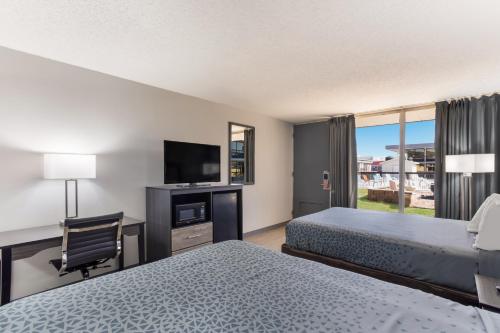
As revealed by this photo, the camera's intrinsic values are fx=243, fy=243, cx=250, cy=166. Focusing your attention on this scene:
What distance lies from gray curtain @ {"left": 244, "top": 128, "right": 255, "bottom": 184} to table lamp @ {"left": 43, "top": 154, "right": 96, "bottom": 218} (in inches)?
111

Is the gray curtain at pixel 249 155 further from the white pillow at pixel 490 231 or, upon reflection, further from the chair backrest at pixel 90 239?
the white pillow at pixel 490 231

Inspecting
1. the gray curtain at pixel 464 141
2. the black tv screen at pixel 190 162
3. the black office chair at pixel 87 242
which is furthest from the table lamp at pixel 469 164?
the black office chair at pixel 87 242

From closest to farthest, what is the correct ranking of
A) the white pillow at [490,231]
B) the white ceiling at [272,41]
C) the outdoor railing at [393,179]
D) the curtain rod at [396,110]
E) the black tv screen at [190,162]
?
the white ceiling at [272,41], the white pillow at [490,231], the black tv screen at [190,162], the curtain rod at [396,110], the outdoor railing at [393,179]

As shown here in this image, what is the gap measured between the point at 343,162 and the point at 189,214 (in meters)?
3.36

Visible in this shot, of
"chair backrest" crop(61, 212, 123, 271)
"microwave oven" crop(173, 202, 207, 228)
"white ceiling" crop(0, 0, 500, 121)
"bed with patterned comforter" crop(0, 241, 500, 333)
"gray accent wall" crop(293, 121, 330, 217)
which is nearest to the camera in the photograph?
"bed with patterned comforter" crop(0, 241, 500, 333)

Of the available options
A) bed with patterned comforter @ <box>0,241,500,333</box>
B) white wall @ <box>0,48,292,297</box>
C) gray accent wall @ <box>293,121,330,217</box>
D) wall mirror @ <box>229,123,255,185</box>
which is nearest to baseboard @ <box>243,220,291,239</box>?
gray accent wall @ <box>293,121,330,217</box>

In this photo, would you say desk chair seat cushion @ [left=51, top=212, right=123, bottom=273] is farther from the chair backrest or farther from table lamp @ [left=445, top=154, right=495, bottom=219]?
table lamp @ [left=445, top=154, right=495, bottom=219]

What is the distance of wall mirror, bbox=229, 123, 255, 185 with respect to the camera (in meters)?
4.58

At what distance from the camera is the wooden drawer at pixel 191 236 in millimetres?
3070

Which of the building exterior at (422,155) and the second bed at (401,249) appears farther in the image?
the building exterior at (422,155)

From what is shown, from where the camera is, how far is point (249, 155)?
4.93 m

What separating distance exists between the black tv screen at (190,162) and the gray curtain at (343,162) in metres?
2.64

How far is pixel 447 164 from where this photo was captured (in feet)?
12.1

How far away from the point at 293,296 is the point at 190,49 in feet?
7.37
